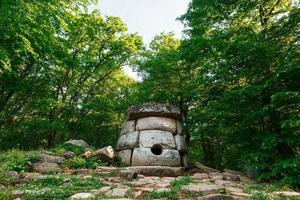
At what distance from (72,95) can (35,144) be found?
18.5 feet

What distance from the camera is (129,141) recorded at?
405 inches

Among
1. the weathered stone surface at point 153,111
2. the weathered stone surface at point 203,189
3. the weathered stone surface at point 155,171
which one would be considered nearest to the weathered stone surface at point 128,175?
the weathered stone surface at point 155,171

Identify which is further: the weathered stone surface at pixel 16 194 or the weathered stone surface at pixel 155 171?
the weathered stone surface at pixel 155 171

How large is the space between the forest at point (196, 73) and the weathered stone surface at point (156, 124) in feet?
3.51

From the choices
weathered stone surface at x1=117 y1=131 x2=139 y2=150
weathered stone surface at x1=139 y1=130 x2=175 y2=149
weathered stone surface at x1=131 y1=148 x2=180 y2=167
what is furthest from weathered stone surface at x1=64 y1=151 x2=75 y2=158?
weathered stone surface at x1=139 y1=130 x2=175 y2=149

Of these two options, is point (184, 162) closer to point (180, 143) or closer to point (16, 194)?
point (180, 143)

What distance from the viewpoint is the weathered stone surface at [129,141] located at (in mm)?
10130

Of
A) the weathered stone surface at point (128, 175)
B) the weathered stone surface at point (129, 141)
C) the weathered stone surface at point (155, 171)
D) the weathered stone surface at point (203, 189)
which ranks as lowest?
the weathered stone surface at point (203, 189)

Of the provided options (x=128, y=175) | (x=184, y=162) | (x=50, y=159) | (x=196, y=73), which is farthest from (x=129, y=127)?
(x=196, y=73)

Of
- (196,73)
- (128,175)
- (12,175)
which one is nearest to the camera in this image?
(12,175)

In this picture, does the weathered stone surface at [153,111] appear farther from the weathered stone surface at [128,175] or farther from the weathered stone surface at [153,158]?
the weathered stone surface at [128,175]

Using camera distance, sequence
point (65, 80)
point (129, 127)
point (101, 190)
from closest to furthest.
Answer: point (101, 190)
point (129, 127)
point (65, 80)

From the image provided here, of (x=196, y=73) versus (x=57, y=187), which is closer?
(x=57, y=187)

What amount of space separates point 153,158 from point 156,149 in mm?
848
